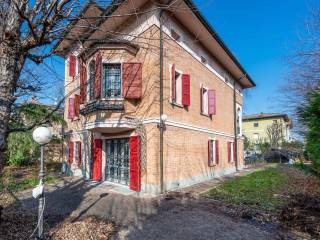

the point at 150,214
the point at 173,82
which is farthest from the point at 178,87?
the point at 150,214

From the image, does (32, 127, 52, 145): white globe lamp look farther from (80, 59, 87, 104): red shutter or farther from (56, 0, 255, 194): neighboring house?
(80, 59, 87, 104): red shutter

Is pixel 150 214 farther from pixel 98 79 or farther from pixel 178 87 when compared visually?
pixel 178 87

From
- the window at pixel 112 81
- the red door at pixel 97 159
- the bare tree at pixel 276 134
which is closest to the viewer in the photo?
the window at pixel 112 81

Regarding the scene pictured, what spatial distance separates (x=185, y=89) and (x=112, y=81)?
3.30 metres

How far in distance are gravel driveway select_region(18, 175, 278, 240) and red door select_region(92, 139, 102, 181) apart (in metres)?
1.91

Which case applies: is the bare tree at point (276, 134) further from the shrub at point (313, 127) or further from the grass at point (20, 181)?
the shrub at point (313, 127)

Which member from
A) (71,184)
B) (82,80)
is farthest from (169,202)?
(82,80)

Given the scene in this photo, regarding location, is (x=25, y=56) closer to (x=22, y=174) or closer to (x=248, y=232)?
(x=248, y=232)

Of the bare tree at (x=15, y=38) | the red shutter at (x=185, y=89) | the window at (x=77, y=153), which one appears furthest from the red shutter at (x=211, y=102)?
the bare tree at (x=15, y=38)

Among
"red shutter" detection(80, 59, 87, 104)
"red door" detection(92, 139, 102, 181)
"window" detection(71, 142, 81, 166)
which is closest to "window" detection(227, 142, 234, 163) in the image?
"red door" detection(92, 139, 102, 181)

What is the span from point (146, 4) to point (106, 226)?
8.12 metres

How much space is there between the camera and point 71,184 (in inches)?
441

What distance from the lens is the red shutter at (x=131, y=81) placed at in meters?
9.31

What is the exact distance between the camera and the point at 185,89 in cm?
1073
